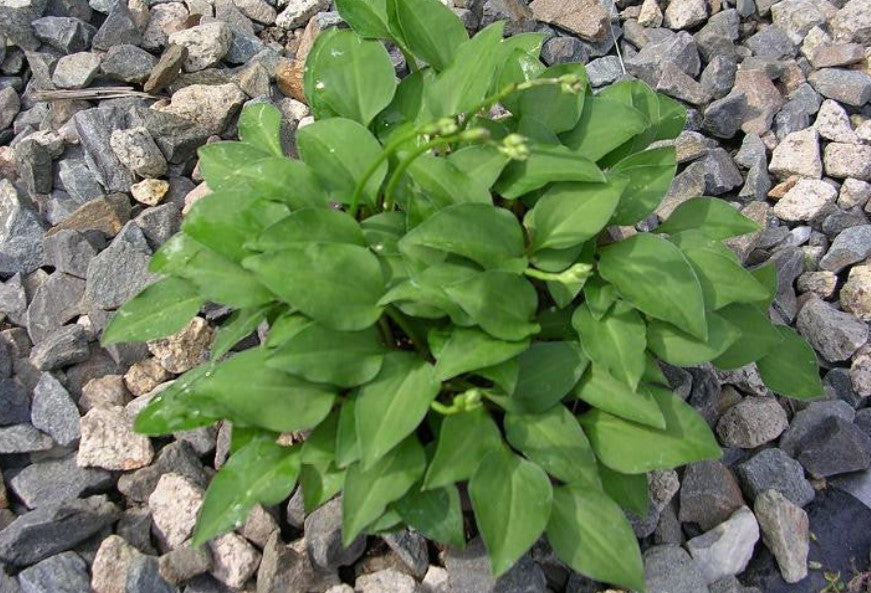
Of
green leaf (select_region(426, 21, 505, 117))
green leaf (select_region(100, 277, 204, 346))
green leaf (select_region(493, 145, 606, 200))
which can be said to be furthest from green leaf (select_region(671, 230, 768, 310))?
green leaf (select_region(100, 277, 204, 346))

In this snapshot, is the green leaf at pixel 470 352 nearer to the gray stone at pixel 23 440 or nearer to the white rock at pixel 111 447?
the white rock at pixel 111 447

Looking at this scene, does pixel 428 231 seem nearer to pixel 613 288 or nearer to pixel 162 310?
pixel 613 288

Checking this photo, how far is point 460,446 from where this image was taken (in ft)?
4.53

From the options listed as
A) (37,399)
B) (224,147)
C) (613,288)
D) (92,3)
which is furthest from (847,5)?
(37,399)

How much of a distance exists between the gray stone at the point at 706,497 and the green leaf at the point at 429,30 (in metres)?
0.87

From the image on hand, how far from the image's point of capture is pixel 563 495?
1453 millimetres

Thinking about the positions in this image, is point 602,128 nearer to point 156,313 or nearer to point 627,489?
point 627,489

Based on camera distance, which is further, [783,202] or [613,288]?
[783,202]

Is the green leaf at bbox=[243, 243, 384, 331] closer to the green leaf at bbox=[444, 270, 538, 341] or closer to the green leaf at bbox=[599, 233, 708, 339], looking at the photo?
the green leaf at bbox=[444, 270, 538, 341]

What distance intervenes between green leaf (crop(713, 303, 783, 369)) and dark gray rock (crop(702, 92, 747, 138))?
93 centimetres

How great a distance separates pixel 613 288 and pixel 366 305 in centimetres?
39

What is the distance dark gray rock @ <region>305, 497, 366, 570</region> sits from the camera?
1.60m

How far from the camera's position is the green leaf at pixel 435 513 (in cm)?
143

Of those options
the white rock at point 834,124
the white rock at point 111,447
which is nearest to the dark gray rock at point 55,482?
the white rock at point 111,447
